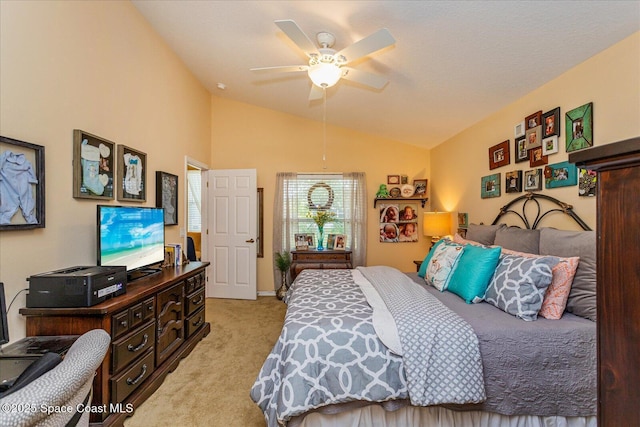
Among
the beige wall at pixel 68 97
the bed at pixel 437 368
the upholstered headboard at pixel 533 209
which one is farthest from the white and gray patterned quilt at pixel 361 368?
the beige wall at pixel 68 97

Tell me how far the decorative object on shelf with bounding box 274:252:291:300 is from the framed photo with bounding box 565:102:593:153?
143 inches

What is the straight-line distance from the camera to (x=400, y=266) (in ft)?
15.8

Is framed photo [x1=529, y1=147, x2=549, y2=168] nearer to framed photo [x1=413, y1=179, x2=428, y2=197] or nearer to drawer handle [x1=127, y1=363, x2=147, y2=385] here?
framed photo [x1=413, y1=179, x2=428, y2=197]

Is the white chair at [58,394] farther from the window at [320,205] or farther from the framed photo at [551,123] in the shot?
the window at [320,205]

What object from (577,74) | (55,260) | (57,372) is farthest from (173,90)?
(577,74)

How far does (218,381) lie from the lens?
2328 mm

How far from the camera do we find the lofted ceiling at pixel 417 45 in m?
1.82

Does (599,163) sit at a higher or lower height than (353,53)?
lower

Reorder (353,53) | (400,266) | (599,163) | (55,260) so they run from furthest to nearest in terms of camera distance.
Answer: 1. (400,266)
2. (353,53)
3. (55,260)
4. (599,163)

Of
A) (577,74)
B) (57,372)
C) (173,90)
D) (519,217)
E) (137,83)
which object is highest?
(173,90)

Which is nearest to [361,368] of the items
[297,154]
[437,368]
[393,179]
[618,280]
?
[437,368]

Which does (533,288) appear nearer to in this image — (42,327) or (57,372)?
(57,372)

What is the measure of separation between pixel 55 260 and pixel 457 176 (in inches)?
167

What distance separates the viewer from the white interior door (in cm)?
455
